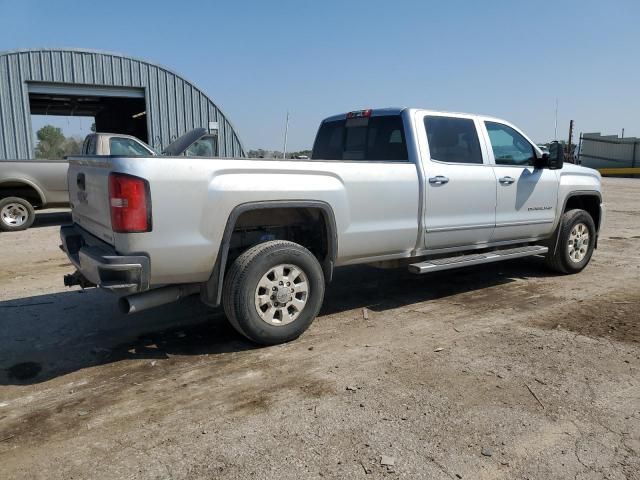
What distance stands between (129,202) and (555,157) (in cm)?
500

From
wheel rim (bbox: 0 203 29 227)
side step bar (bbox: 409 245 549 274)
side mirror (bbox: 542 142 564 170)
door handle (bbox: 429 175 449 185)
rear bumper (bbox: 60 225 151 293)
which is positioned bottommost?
wheel rim (bbox: 0 203 29 227)

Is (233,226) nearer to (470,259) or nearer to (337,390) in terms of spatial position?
(337,390)

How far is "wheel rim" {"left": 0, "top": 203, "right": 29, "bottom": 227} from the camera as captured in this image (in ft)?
37.8

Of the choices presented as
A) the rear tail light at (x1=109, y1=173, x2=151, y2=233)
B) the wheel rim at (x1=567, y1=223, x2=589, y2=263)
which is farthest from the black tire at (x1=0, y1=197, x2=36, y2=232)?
A: the wheel rim at (x1=567, y1=223, x2=589, y2=263)

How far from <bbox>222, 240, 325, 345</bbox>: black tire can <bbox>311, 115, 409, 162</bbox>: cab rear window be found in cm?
169

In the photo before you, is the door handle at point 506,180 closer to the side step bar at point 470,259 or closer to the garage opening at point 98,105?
the side step bar at point 470,259

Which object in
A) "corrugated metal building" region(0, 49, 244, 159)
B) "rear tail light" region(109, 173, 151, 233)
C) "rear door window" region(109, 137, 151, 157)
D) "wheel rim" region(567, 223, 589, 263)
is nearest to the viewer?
"rear tail light" region(109, 173, 151, 233)

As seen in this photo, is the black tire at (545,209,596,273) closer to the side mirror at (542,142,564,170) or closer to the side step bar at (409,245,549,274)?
the side step bar at (409,245,549,274)

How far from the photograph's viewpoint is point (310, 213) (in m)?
4.67

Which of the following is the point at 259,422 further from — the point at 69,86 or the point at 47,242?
the point at 69,86

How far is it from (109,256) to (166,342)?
1154mm

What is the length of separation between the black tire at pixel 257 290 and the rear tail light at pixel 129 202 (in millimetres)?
837

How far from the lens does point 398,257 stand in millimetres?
5184

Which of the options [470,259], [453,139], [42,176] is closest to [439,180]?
[453,139]
